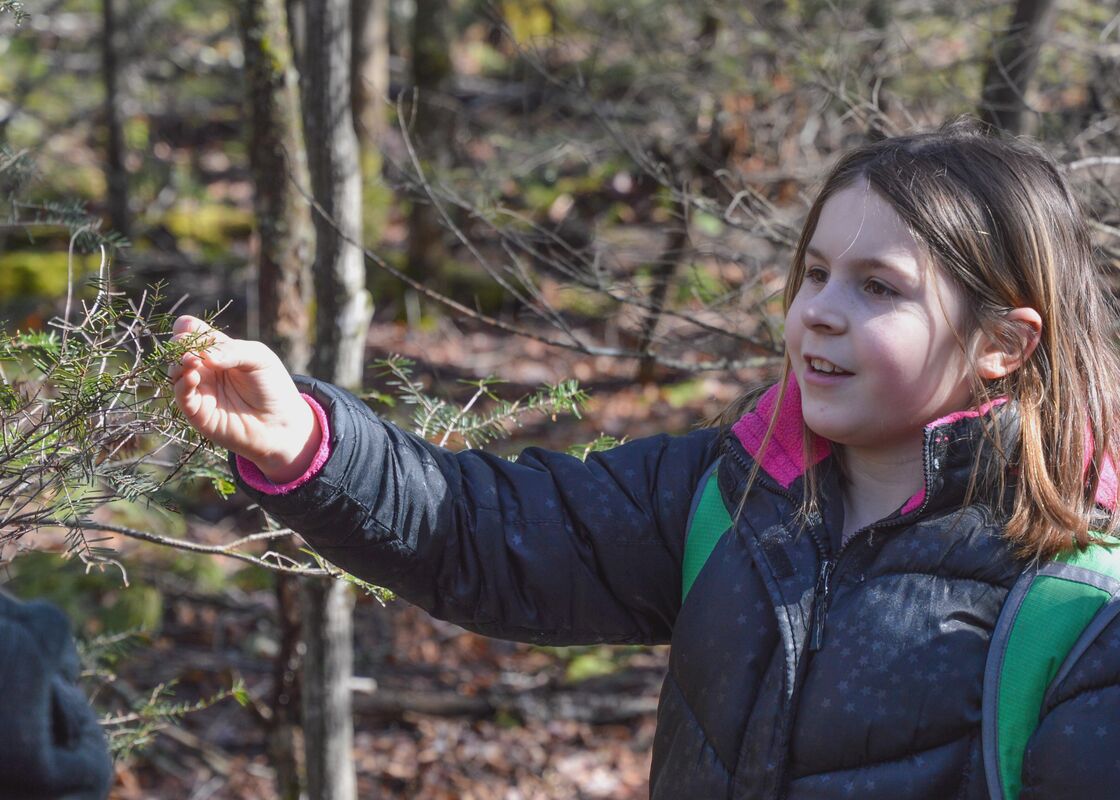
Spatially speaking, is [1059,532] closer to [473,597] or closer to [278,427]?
[473,597]

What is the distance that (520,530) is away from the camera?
75.7 inches

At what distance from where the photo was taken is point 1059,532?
66.5 inches

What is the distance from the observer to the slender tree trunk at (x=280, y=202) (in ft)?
11.4

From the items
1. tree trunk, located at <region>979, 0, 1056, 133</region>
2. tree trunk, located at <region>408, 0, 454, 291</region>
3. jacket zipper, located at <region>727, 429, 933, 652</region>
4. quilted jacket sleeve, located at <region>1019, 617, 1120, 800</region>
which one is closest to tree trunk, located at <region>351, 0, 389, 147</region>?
tree trunk, located at <region>408, 0, 454, 291</region>

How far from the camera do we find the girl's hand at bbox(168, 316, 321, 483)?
1600mm

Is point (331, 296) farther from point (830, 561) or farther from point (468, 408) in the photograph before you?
point (830, 561)

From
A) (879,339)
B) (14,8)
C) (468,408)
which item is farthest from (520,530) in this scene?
(14,8)

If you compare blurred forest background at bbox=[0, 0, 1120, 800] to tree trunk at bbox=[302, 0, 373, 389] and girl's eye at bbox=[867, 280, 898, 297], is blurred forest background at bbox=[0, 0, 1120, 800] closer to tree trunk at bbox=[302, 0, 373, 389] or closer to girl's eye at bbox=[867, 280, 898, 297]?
tree trunk at bbox=[302, 0, 373, 389]

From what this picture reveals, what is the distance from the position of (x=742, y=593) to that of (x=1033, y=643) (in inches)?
17.9

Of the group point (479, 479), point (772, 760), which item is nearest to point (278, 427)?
point (479, 479)

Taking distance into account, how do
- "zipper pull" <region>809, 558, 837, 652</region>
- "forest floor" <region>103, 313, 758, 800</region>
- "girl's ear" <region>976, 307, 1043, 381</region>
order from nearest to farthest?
"zipper pull" <region>809, 558, 837, 652</region> → "girl's ear" <region>976, 307, 1043, 381</region> → "forest floor" <region>103, 313, 758, 800</region>

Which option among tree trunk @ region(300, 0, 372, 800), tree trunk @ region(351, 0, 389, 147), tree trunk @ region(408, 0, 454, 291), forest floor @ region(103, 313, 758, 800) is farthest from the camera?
tree trunk @ region(351, 0, 389, 147)

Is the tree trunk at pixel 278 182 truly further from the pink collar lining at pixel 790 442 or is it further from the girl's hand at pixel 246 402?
the pink collar lining at pixel 790 442

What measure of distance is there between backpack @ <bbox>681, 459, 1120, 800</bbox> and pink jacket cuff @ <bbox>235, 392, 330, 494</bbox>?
3.56ft
